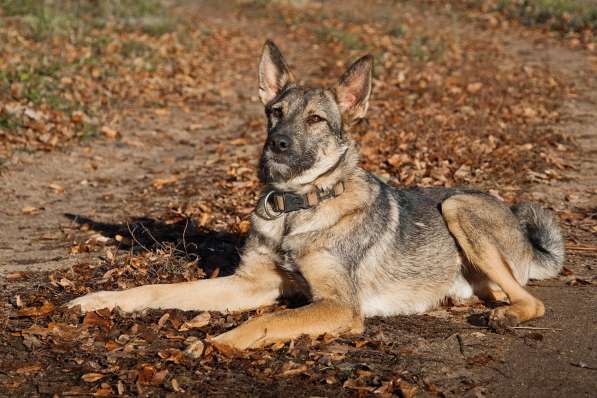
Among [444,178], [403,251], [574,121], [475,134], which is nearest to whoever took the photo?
[403,251]

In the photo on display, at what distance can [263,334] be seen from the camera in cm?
528

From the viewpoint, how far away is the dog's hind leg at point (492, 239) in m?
6.39

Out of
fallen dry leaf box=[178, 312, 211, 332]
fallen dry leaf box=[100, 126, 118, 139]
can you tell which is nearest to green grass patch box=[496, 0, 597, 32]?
fallen dry leaf box=[100, 126, 118, 139]

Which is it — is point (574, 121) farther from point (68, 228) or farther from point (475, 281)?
point (68, 228)

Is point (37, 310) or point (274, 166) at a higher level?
point (274, 166)

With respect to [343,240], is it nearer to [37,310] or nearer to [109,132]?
[37,310]

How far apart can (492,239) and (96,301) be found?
3.71 m

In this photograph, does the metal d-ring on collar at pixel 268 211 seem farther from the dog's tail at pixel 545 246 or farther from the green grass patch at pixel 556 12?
the green grass patch at pixel 556 12

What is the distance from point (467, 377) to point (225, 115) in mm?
11128

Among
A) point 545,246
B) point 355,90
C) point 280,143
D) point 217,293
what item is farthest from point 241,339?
point 545,246

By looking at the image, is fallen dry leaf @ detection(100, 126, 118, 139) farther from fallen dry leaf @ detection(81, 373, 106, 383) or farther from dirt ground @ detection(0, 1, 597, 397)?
fallen dry leaf @ detection(81, 373, 106, 383)

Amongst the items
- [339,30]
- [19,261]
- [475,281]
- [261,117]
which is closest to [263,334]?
[475,281]

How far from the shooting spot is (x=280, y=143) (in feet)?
19.8

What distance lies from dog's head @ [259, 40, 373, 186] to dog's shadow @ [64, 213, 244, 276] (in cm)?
150
